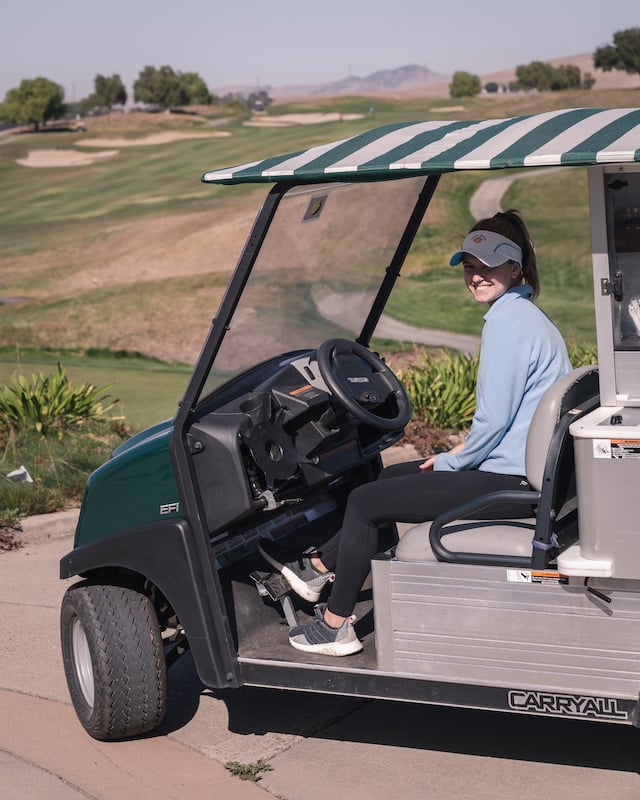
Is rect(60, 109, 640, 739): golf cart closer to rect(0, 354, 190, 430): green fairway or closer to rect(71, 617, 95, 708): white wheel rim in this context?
rect(71, 617, 95, 708): white wheel rim

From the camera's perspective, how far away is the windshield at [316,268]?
3.87m

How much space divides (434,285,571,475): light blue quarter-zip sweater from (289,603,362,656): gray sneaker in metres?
0.63

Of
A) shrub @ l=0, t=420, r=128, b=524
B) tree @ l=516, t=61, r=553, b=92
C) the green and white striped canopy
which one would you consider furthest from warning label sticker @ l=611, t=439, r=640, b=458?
tree @ l=516, t=61, r=553, b=92

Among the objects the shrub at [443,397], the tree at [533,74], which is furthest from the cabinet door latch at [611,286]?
the tree at [533,74]

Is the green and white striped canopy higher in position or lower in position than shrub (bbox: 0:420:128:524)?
higher

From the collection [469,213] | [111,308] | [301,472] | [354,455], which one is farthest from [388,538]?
[469,213]

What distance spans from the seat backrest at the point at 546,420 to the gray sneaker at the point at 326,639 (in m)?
0.80

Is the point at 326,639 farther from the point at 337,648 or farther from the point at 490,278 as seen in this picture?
the point at 490,278

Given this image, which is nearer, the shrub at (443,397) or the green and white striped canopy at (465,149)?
the green and white striped canopy at (465,149)

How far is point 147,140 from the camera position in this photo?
5412 centimetres

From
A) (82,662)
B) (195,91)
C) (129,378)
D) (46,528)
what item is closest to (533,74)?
(195,91)

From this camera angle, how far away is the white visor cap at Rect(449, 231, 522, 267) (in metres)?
3.70

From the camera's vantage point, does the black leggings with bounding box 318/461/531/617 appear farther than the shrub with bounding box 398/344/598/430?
No

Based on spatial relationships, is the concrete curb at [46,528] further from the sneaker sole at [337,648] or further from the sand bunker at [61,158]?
the sand bunker at [61,158]
